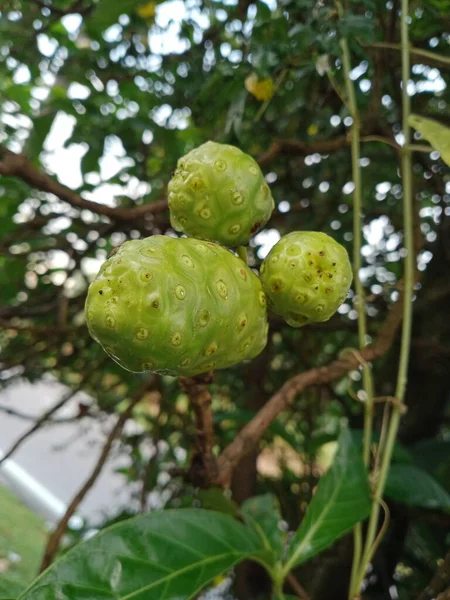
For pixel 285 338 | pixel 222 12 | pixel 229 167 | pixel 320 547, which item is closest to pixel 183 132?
pixel 222 12

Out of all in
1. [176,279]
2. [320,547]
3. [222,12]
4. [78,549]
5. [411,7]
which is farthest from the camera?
[222,12]

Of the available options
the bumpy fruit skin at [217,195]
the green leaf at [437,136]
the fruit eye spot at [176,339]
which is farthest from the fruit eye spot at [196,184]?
the green leaf at [437,136]

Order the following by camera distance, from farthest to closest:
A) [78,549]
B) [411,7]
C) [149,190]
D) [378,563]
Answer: [149,190]
[378,563]
[411,7]
[78,549]

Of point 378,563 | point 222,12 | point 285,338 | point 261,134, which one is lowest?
point 378,563

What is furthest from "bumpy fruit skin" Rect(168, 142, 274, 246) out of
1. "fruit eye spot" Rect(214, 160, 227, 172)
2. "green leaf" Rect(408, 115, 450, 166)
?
"green leaf" Rect(408, 115, 450, 166)

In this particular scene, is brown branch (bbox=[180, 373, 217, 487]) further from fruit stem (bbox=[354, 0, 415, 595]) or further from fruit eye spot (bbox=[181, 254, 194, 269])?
fruit stem (bbox=[354, 0, 415, 595])

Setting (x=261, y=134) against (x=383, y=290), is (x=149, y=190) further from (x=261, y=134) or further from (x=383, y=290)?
(x=383, y=290)
